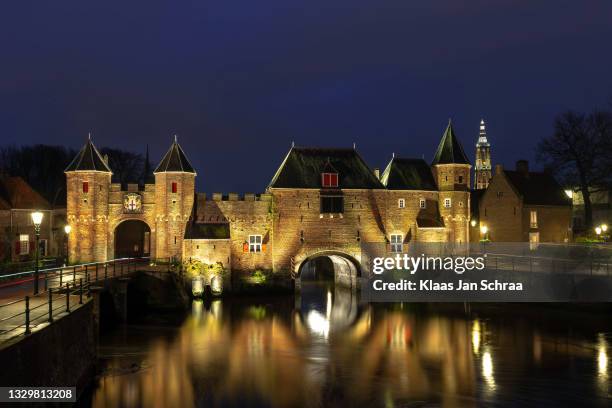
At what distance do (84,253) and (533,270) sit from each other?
27333 mm

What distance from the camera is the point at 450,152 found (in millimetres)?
42156

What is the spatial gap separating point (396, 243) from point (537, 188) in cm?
1368

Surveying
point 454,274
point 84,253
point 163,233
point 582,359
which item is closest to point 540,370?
point 582,359

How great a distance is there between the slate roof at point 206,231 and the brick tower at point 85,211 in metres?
5.50

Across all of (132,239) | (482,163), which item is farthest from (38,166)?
(482,163)

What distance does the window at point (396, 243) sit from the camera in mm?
40719

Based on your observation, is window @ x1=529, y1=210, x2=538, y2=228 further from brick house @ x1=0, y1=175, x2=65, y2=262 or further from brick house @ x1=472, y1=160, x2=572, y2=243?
brick house @ x1=0, y1=175, x2=65, y2=262

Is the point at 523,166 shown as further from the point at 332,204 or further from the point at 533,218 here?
the point at 332,204

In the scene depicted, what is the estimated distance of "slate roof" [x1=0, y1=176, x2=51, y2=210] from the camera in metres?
39.8

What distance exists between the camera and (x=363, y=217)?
1591 inches

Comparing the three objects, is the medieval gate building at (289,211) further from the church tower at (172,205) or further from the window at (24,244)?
the window at (24,244)

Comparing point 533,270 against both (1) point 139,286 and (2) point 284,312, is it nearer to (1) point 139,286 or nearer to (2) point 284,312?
(2) point 284,312

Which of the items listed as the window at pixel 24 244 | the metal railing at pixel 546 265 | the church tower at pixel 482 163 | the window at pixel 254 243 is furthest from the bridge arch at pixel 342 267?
the church tower at pixel 482 163

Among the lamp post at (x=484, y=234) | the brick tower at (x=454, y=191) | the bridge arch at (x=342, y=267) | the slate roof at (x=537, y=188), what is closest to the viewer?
the bridge arch at (x=342, y=267)
